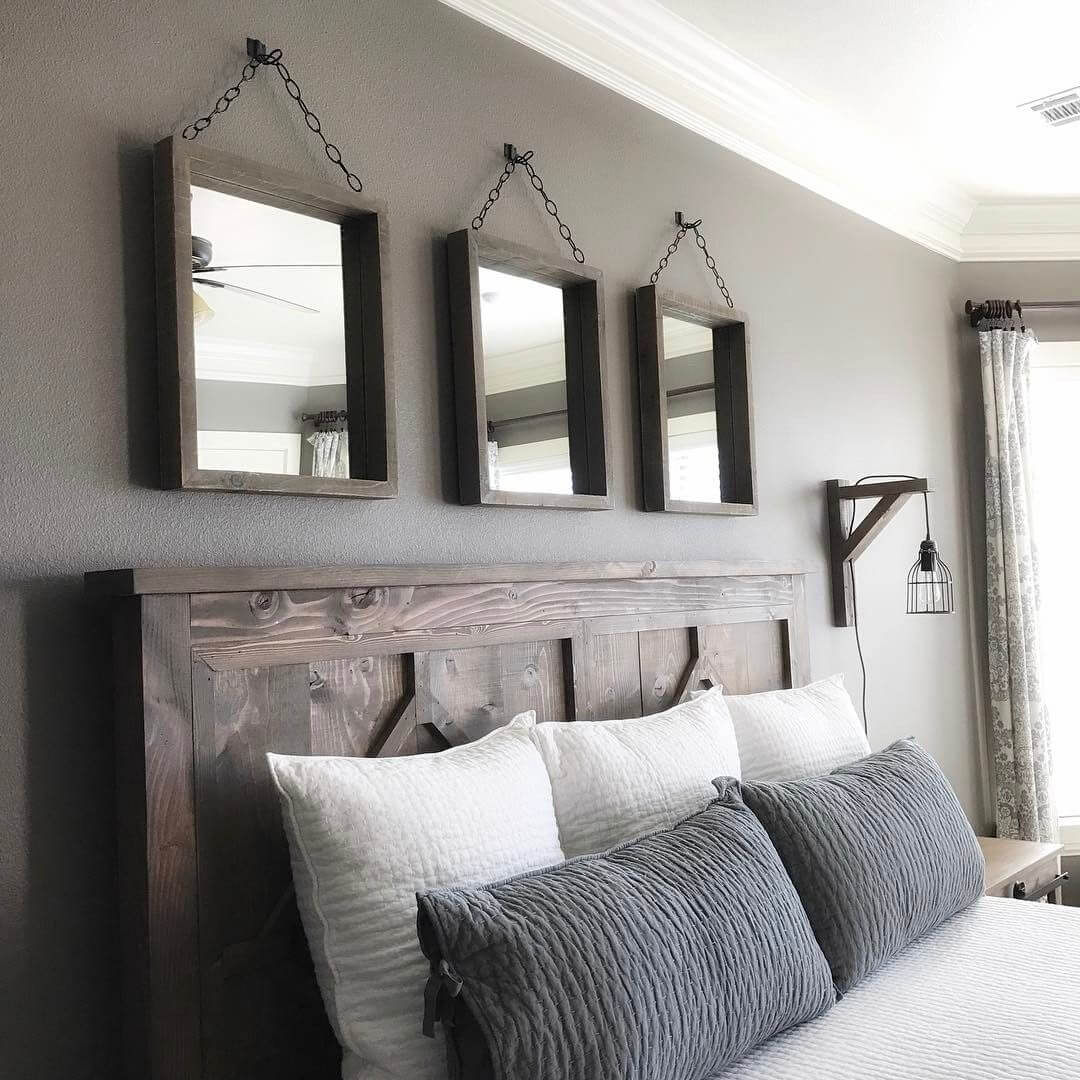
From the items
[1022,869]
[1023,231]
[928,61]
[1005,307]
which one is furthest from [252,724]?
[1023,231]

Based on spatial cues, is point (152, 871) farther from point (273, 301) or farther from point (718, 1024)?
point (273, 301)

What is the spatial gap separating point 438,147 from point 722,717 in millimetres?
1218

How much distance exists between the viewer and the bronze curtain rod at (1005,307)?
152 inches

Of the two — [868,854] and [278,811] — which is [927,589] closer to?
[868,854]

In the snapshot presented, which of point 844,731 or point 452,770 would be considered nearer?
point 452,770

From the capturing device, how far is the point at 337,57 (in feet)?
6.03

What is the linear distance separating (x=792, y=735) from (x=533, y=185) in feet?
4.08

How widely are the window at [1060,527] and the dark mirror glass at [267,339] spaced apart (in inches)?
121

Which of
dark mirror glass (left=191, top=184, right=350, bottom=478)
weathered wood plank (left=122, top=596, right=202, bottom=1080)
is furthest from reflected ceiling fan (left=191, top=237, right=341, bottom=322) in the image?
weathered wood plank (left=122, top=596, right=202, bottom=1080)

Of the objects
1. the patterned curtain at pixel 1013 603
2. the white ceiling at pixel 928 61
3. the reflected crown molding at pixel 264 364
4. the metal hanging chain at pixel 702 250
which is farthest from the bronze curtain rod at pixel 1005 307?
the reflected crown molding at pixel 264 364

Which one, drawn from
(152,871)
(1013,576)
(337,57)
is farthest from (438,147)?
(1013,576)

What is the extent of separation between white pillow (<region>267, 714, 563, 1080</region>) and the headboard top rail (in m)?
0.25

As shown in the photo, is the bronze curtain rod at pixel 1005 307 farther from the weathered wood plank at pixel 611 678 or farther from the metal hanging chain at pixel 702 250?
the weathered wood plank at pixel 611 678

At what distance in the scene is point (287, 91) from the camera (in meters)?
1.75
